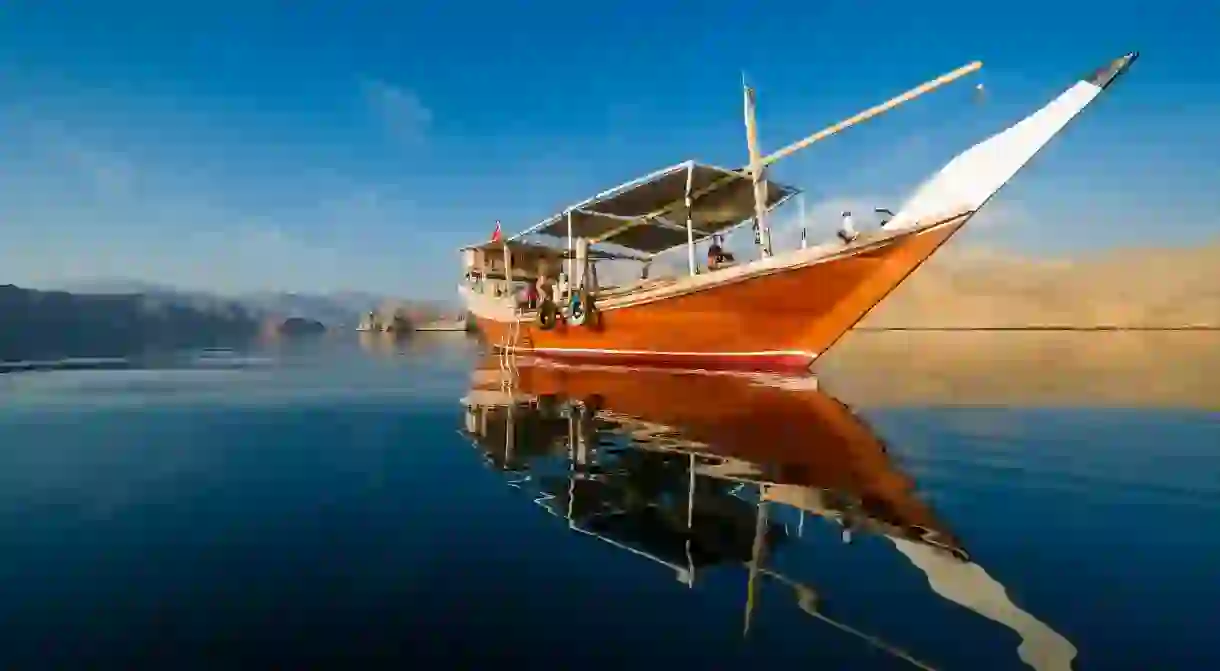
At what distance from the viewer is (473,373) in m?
23.4

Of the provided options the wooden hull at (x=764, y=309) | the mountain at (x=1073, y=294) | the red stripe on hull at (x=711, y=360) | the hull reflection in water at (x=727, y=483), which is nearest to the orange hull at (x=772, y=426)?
the hull reflection in water at (x=727, y=483)

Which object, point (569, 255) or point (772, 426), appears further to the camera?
point (569, 255)

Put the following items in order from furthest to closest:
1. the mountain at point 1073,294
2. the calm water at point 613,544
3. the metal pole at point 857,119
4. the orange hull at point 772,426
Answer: the mountain at point 1073,294 < the metal pole at point 857,119 < the orange hull at point 772,426 < the calm water at point 613,544

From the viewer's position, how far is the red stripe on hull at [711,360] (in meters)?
19.0

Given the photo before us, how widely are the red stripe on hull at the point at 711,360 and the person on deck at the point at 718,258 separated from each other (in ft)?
12.2

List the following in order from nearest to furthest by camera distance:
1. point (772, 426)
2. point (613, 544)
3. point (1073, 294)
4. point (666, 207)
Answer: point (613, 544), point (772, 426), point (666, 207), point (1073, 294)

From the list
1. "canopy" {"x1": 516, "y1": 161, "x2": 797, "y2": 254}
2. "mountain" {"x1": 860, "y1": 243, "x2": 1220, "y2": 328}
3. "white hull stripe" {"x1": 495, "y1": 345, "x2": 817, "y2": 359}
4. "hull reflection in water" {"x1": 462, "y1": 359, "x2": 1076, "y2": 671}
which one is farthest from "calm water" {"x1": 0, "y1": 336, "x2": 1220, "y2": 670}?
"mountain" {"x1": 860, "y1": 243, "x2": 1220, "y2": 328}

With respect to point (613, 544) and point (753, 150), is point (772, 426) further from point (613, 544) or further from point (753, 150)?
point (753, 150)

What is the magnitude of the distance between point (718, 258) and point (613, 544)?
19.1 m

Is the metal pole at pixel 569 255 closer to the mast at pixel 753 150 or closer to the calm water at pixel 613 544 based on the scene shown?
the mast at pixel 753 150

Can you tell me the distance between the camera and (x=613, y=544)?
4730 mm

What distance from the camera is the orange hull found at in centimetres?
628

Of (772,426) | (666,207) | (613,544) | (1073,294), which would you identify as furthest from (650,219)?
(1073,294)

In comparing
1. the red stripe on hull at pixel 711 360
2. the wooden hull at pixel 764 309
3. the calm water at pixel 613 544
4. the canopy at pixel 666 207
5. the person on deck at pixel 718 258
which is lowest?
the calm water at pixel 613 544
